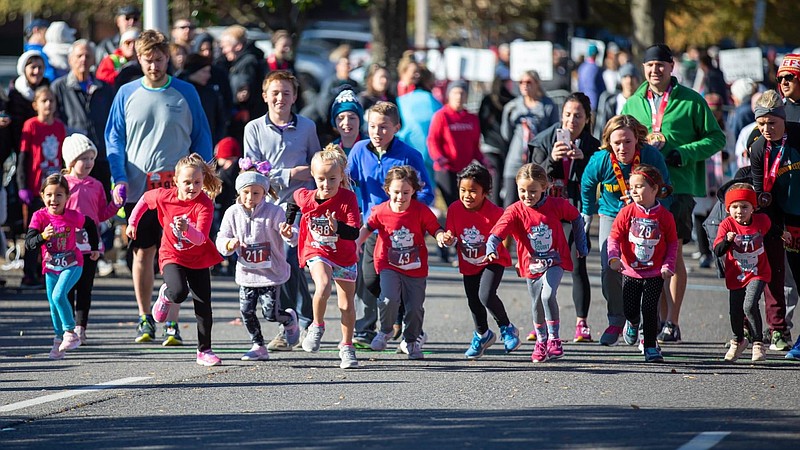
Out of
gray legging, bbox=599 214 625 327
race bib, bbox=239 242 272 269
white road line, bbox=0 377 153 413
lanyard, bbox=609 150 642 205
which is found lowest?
white road line, bbox=0 377 153 413

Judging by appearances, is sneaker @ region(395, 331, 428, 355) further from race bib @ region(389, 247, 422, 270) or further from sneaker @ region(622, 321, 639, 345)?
sneaker @ region(622, 321, 639, 345)

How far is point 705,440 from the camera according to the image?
6.94m

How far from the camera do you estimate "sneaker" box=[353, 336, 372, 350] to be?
33.6 ft

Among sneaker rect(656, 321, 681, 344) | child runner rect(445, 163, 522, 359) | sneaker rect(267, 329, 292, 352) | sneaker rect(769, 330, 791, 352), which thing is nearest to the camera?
child runner rect(445, 163, 522, 359)

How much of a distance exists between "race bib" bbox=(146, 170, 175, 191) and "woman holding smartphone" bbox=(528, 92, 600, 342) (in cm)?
274

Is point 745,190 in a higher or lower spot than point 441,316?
higher

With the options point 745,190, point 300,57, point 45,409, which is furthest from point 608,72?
point 45,409

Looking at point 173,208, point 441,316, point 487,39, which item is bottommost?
point 441,316

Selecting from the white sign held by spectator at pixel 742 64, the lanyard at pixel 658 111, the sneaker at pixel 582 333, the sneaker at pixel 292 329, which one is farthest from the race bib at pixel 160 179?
the white sign held by spectator at pixel 742 64

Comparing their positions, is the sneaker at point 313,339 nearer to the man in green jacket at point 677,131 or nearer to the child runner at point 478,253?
the child runner at point 478,253

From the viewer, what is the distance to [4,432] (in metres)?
7.32

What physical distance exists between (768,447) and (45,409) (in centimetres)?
387

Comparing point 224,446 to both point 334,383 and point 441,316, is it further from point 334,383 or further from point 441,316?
point 441,316

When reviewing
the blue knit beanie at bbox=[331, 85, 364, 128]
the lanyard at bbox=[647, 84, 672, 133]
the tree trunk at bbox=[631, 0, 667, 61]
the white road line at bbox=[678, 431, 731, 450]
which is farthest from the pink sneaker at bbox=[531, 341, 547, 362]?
the tree trunk at bbox=[631, 0, 667, 61]
